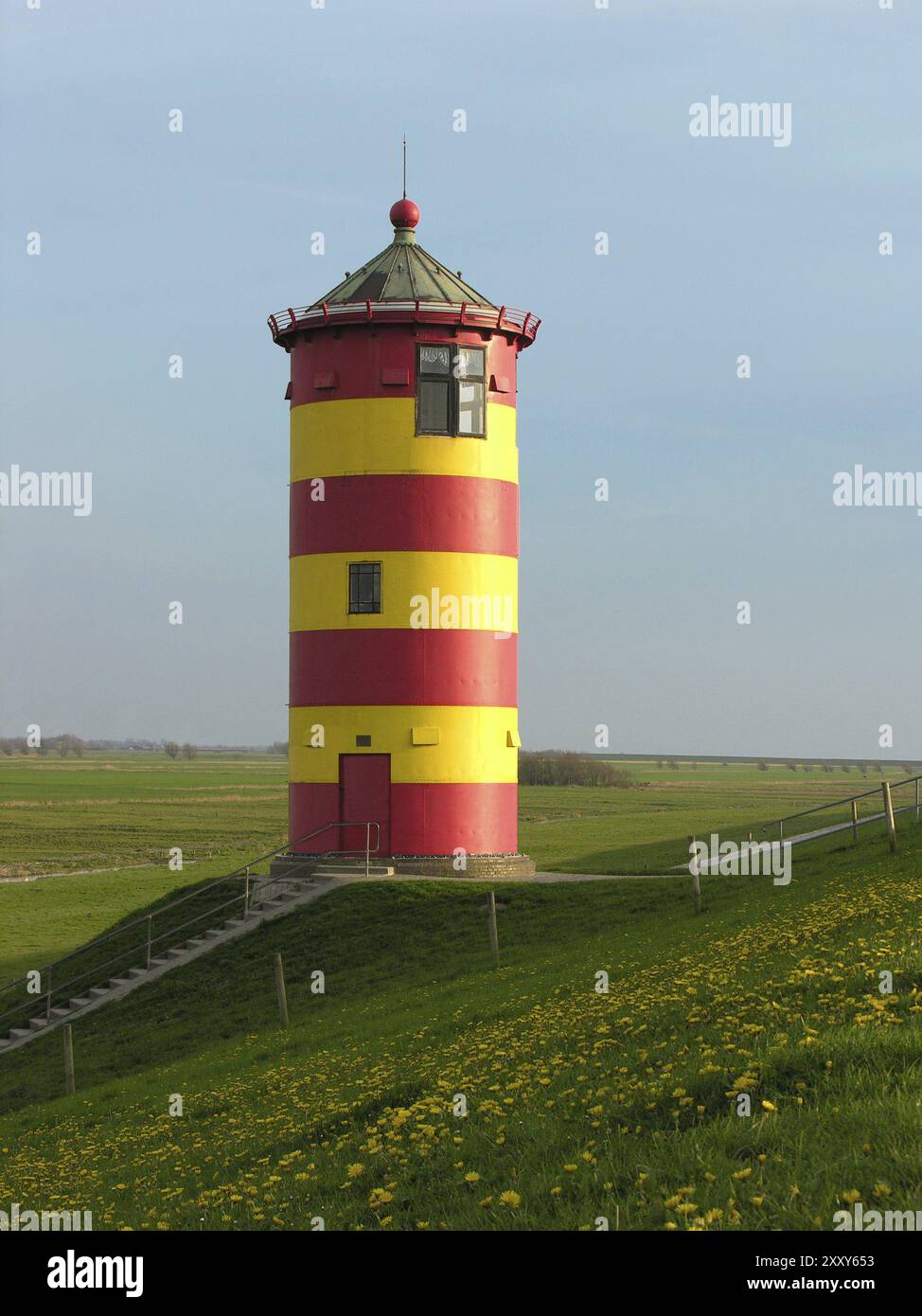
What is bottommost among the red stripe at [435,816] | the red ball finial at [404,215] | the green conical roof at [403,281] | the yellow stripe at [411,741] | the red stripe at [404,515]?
the red stripe at [435,816]

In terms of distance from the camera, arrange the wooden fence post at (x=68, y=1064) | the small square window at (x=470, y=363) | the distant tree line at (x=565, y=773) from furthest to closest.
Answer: the distant tree line at (x=565, y=773) → the small square window at (x=470, y=363) → the wooden fence post at (x=68, y=1064)

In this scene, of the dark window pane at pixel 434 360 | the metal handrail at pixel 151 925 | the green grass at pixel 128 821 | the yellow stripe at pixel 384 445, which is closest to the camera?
the metal handrail at pixel 151 925

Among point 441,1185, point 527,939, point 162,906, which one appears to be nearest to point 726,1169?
point 441,1185

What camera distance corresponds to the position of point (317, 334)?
37.2 m

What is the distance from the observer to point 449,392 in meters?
36.4

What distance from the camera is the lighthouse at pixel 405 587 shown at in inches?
1409

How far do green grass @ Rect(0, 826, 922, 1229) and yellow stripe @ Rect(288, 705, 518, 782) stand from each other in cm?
703

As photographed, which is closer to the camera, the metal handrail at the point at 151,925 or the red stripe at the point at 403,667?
the metal handrail at the point at 151,925

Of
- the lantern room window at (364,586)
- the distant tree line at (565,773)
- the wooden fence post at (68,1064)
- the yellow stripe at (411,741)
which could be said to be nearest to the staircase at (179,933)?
the yellow stripe at (411,741)

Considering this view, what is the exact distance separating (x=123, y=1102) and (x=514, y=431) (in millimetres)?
21524

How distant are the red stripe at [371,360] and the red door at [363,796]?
29.8ft

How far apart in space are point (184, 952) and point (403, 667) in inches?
334

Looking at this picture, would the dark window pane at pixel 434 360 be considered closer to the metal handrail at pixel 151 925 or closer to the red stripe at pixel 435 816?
the red stripe at pixel 435 816
